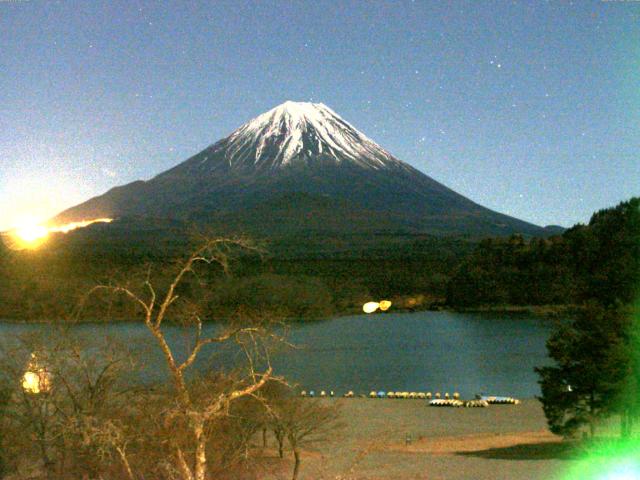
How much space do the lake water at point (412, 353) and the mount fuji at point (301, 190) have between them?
45.0 meters

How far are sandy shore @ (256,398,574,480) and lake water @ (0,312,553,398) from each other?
3625mm

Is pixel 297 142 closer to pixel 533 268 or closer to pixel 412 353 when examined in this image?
pixel 533 268

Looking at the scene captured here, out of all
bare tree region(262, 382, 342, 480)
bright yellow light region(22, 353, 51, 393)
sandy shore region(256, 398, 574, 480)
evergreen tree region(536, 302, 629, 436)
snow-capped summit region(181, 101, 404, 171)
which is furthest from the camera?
snow-capped summit region(181, 101, 404, 171)

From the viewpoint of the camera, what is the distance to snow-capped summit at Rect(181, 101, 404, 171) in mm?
147250

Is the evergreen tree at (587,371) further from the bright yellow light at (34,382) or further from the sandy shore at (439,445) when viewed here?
the bright yellow light at (34,382)

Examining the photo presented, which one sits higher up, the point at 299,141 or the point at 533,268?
the point at 299,141

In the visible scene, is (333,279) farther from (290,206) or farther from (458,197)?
(458,197)

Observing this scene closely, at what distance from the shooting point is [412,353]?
155 feet

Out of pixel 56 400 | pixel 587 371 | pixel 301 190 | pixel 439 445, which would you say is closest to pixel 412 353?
pixel 439 445

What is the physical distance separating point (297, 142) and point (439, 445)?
13160cm

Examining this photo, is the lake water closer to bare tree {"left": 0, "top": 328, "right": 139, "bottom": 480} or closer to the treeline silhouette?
the treeline silhouette

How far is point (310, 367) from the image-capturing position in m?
39.6

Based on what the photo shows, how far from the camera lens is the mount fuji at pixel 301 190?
118 m

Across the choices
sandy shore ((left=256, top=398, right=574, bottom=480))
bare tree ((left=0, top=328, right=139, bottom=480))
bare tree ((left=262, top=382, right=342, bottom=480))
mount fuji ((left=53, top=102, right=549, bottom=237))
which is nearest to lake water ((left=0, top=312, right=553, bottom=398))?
bare tree ((left=262, top=382, right=342, bottom=480))
